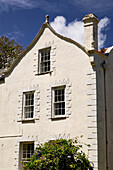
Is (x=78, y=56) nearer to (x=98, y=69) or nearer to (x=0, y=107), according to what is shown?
(x=98, y=69)

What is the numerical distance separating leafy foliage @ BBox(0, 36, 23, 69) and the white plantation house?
1261cm

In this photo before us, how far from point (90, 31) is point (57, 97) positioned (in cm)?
455

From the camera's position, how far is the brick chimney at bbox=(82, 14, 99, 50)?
57.1 feet

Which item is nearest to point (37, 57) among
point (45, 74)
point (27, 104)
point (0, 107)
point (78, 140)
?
point (45, 74)

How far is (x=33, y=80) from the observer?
62.8 ft

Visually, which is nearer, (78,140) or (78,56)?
(78,140)

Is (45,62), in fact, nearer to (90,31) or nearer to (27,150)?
(90,31)

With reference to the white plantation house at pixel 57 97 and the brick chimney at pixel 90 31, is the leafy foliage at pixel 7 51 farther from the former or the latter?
the brick chimney at pixel 90 31

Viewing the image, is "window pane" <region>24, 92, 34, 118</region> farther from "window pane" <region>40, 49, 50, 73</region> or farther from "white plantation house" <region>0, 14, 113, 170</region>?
"window pane" <region>40, 49, 50, 73</region>

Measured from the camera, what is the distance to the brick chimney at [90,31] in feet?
57.1

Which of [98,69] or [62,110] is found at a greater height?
[98,69]

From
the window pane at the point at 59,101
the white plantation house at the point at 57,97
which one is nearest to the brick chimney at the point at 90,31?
the white plantation house at the point at 57,97

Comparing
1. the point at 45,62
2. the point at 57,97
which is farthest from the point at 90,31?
the point at 57,97

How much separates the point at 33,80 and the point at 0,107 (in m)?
3.39
